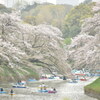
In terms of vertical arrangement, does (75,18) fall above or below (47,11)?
below

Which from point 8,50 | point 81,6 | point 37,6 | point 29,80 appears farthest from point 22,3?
point 8,50

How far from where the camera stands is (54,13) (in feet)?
427

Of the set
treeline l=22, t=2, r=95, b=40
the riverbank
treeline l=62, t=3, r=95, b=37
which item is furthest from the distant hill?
the riverbank

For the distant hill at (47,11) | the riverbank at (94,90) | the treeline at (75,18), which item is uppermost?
the distant hill at (47,11)

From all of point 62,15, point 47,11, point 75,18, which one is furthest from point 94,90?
point 62,15

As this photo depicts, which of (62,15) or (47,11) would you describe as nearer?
(47,11)

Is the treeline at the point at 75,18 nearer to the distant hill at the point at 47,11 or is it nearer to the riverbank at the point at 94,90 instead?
the distant hill at the point at 47,11

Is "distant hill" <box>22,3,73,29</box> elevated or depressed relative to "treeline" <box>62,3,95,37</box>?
elevated

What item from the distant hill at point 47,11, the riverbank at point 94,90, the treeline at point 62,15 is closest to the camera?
the riverbank at point 94,90

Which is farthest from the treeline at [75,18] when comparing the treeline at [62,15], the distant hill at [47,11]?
the distant hill at [47,11]

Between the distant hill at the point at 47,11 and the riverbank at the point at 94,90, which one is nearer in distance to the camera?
the riverbank at the point at 94,90

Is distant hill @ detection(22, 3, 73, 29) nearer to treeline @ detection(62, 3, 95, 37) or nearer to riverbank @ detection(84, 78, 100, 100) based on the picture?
treeline @ detection(62, 3, 95, 37)

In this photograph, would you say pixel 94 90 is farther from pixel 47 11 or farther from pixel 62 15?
pixel 62 15

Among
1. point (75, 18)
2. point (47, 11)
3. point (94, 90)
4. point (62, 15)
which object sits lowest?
point (94, 90)
